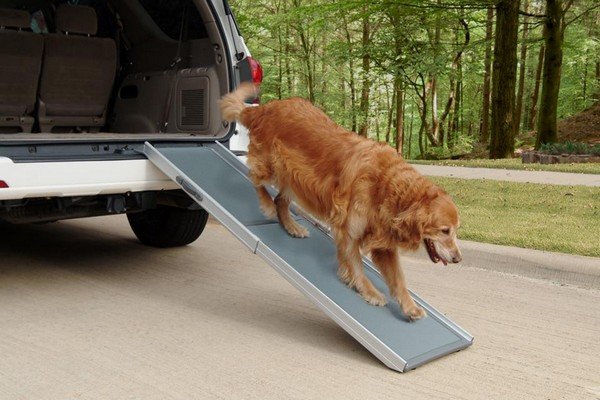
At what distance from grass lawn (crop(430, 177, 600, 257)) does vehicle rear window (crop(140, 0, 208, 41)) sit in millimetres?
3181

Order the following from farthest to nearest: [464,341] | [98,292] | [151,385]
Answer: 1. [98,292]
2. [464,341]
3. [151,385]

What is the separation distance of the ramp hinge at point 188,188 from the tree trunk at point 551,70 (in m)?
15.0

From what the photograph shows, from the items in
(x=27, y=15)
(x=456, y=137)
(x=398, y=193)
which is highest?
(x=27, y=15)

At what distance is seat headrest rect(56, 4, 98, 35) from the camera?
20.8 ft

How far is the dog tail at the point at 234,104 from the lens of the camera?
209 inches

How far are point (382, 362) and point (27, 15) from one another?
15.6 ft

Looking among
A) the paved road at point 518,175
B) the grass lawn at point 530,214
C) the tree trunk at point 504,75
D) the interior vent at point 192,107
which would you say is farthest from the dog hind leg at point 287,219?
the tree trunk at point 504,75

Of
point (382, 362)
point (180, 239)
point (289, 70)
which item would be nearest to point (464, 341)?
point (382, 362)

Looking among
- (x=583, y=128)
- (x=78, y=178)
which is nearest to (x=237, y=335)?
(x=78, y=178)

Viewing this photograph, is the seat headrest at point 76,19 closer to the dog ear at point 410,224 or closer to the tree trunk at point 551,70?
the dog ear at point 410,224

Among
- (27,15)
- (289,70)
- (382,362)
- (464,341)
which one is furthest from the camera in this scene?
(289,70)

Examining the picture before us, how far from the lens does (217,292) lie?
5121mm

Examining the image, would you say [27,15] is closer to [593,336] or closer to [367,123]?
[593,336]

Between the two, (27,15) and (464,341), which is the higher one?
(27,15)
